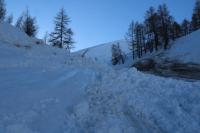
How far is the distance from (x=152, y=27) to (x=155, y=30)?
1.33m

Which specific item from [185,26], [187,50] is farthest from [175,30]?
[187,50]

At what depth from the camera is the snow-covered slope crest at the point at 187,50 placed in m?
36.8

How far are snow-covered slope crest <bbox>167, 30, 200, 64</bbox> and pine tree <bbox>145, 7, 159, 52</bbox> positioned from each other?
Result: 922cm

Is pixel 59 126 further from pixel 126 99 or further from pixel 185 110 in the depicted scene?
pixel 185 110

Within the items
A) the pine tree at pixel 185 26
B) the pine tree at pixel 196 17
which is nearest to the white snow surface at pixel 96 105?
the pine tree at pixel 196 17

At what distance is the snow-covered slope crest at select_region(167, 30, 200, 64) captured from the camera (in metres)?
36.8

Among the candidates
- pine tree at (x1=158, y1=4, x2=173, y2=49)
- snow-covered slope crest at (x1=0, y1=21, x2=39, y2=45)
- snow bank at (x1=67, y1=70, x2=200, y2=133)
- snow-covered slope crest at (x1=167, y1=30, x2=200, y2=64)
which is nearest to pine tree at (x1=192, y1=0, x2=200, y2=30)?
pine tree at (x1=158, y1=4, x2=173, y2=49)

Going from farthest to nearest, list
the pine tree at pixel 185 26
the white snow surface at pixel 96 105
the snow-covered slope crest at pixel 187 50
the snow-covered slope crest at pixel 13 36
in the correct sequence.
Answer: the pine tree at pixel 185 26 → the snow-covered slope crest at pixel 187 50 → the snow-covered slope crest at pixel 13 36 → the white snow surface at pixel 96 105

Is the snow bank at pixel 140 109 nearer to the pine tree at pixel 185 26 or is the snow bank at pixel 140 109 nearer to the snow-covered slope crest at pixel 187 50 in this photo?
the snow-covered slope crest at pixel 187 50

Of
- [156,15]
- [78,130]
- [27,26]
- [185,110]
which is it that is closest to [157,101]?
[185,110]

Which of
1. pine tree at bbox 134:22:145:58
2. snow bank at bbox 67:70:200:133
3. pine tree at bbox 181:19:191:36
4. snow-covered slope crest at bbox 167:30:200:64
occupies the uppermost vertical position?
pine tree at bbox 181:19:191:36

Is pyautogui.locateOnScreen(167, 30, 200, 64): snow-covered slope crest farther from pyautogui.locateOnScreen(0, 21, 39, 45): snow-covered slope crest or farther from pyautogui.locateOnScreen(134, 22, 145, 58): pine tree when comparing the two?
pyautogui.locateOnScreen(0, 21, 39, 45): snow-covered slope crest

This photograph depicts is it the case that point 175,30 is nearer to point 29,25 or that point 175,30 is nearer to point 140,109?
point 29,25

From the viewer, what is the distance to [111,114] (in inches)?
344
